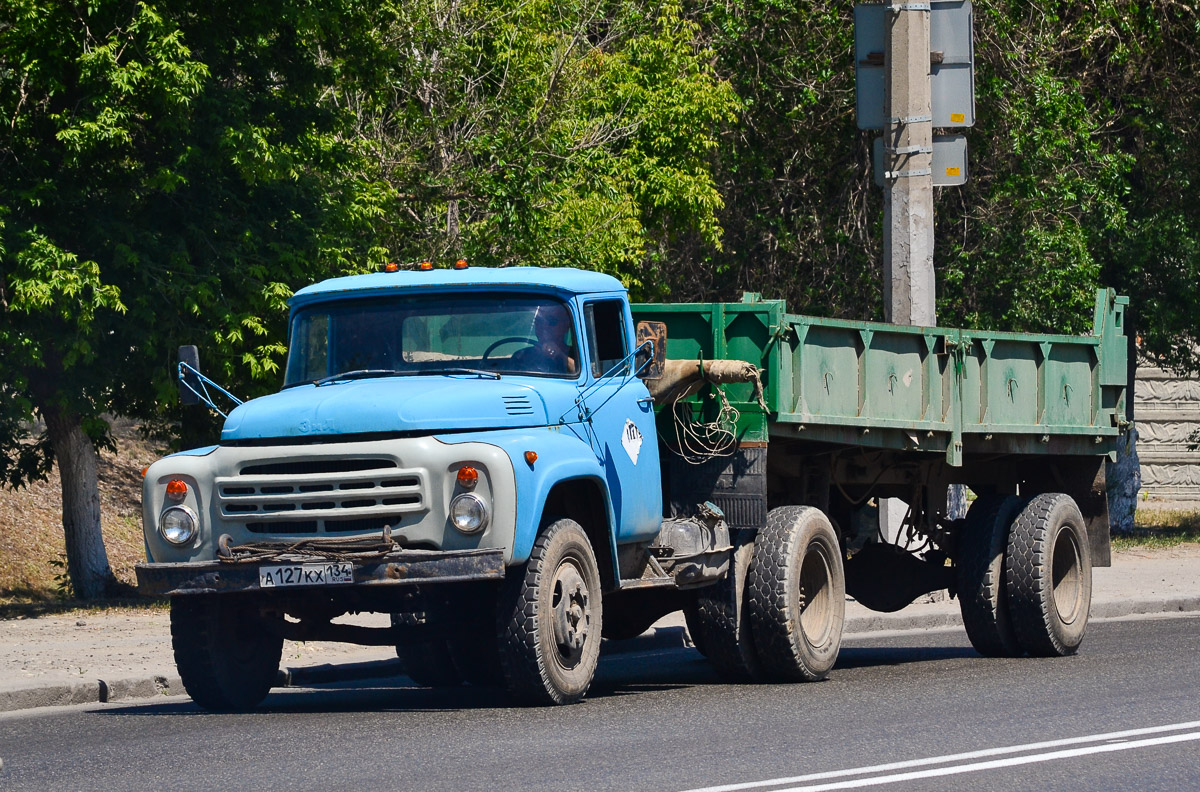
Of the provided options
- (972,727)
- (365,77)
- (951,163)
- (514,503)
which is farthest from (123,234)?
(972,727)

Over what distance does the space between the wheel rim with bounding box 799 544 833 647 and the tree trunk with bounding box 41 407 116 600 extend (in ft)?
36.6

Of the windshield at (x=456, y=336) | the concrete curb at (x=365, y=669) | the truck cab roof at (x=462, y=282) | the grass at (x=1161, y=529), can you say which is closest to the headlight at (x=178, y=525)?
the windshield at (x=456, y=336)

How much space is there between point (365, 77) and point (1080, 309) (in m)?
10.5

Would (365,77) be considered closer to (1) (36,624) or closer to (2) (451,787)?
(1) (36,624)

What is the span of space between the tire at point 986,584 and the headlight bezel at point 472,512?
17.4ft

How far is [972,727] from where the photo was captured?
910cm

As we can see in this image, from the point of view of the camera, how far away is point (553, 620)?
31.9 ft

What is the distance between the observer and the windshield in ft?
34.5

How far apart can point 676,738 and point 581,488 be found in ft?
6.99

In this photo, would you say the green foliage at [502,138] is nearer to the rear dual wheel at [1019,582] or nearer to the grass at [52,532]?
the grass at [52,532]

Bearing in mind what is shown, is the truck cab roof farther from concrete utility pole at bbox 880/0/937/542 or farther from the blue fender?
concrete utility pole at bbox 880/0/937/542

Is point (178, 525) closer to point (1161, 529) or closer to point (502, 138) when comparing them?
point (502, 138)

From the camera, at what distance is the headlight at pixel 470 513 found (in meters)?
9.38

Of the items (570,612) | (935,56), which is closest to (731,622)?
(570,612)
